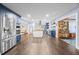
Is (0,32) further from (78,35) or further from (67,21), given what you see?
(67,21)

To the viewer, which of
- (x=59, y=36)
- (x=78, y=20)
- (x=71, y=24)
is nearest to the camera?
(x=78, y=20)

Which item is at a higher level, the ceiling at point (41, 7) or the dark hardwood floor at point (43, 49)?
the ceiling at point (41, 7)

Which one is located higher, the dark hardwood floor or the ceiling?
the ceiling

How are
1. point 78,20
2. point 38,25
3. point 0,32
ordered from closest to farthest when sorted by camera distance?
point 0,32, point 78,20, point 38,25

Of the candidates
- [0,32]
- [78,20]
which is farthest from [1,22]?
[78,20]

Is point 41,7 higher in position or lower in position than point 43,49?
higher

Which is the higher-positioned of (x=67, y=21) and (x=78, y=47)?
(x=67, y=21)

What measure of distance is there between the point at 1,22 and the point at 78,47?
396cm

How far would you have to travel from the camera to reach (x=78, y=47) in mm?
6004

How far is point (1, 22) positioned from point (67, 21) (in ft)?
28.5

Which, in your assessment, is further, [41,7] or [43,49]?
[43,49]
